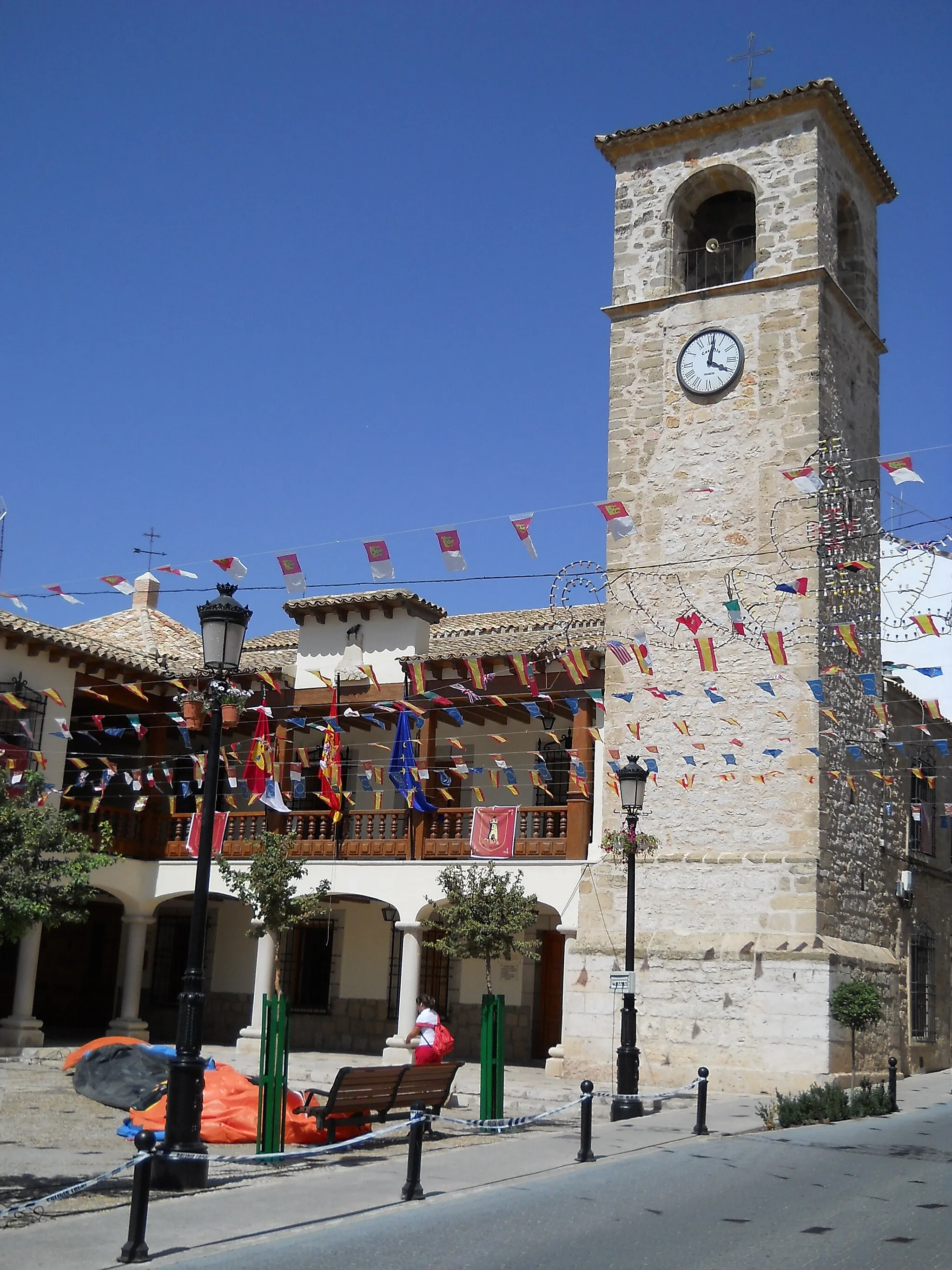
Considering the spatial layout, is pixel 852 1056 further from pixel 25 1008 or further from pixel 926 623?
pixel 25 1008

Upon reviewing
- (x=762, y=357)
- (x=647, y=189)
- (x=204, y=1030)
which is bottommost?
(x=204, y=1030)

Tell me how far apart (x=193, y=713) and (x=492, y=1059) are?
10849 millimetres

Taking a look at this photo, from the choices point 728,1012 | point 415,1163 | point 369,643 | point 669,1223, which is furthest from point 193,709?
point 669,1223

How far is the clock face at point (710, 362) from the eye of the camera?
20.8m

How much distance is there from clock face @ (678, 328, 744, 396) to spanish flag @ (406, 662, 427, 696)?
634cm

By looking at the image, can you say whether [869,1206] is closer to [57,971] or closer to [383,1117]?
[383,1117]

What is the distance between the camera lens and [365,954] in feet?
81.6

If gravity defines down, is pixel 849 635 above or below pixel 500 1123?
above

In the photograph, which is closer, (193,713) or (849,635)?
(849,635)

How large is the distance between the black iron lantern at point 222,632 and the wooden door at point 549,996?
14.2m

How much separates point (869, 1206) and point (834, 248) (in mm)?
16063

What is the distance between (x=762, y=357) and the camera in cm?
2056

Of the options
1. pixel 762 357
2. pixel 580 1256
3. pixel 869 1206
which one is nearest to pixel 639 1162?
pixel 869 1206

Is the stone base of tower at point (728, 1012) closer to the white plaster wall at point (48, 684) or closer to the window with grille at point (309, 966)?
the window with grille at point (309, 966)
